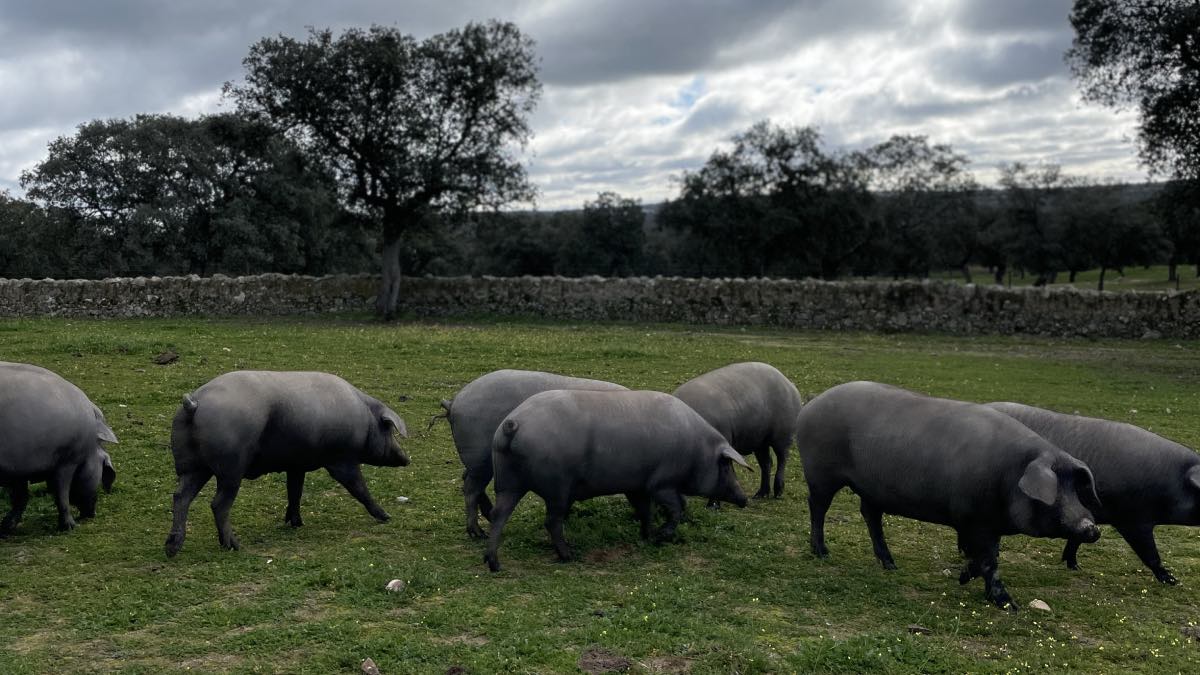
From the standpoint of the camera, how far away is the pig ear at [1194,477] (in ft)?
27.8

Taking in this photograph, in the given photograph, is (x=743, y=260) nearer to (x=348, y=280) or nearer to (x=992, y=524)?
(x=348, y=280)

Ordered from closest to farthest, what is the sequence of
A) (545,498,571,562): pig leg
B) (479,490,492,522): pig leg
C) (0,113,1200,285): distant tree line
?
1. (545,498,571,562): pig leg
2. (479,490,492,522): pig leg
3. (0,113,1200,285): distant tree line

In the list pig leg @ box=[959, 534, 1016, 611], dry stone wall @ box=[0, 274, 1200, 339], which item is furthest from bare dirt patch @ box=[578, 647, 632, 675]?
dry stone wall @ box=[0, 274, 1200, 339]

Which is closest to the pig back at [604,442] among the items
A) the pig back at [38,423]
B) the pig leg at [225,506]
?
the pig leg at [225,506]

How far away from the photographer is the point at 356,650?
6.53m

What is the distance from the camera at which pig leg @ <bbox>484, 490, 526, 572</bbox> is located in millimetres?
8312

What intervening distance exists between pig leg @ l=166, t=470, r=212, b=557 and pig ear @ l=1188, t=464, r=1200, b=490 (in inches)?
352

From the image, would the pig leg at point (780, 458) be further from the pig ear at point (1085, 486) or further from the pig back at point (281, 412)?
the pig back at point (281, 412)

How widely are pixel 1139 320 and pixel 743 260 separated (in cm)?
2332

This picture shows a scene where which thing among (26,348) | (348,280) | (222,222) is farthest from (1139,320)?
(222,222)

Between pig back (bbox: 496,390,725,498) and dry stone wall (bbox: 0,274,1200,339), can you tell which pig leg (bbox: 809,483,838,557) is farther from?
dry stone wall (bbox: 0,274,1200,339)

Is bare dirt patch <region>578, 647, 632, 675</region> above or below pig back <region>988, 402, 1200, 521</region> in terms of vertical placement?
below

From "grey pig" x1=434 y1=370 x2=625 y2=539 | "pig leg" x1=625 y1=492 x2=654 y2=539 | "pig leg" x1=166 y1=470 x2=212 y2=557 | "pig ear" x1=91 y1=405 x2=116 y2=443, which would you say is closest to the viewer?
"pig leg" x1=166 y1=470 x2=212 y2=557

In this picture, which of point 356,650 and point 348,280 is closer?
point 356,650
